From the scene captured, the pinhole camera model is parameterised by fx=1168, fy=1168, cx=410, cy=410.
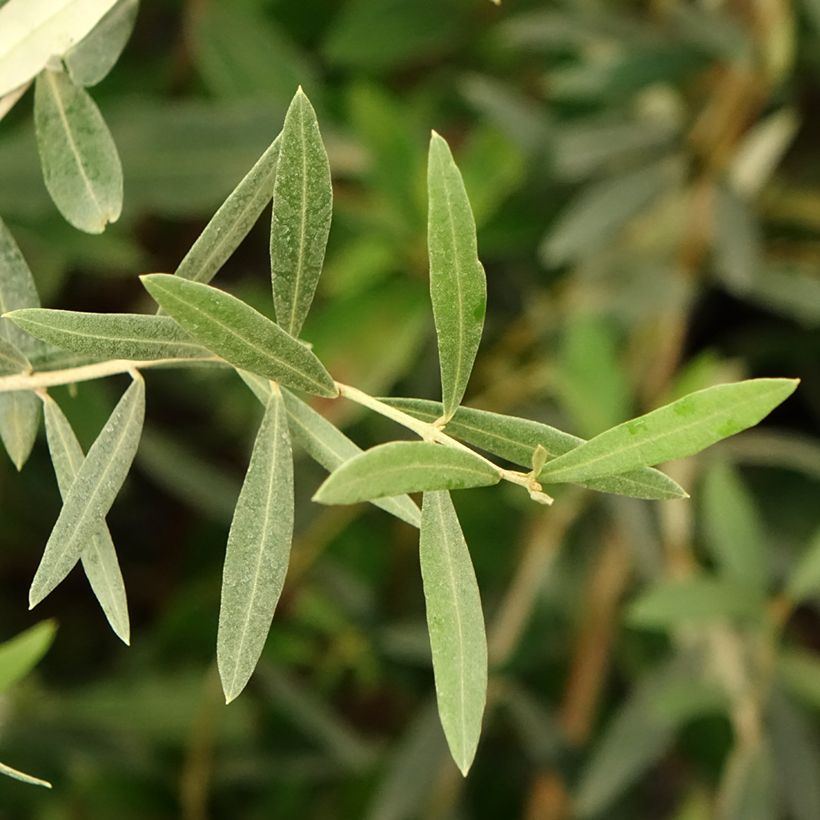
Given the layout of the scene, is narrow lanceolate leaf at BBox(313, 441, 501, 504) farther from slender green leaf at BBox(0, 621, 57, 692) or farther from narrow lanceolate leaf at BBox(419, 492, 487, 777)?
slender green leaf at BBox(0, 621, 57, 692)

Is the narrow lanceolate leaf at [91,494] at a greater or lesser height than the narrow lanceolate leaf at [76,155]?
lesser

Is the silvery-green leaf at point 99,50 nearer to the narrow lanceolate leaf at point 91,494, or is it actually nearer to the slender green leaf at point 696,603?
the narrow lanceolate leaf at point 91,494

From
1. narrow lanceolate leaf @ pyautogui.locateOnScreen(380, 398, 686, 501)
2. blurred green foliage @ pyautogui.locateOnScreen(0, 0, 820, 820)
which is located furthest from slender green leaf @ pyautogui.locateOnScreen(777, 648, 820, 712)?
narrow lanceolate leaf @ pyautogui.locateOnScreen(380, 398, 686, 501)

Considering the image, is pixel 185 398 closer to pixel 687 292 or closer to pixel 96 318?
pixel 687 292

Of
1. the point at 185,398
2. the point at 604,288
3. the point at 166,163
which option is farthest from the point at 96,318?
the point at 185,398

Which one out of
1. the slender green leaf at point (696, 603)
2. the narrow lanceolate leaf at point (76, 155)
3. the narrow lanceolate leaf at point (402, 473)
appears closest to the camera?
the narrow lanceolate leaf at point (402, 473)

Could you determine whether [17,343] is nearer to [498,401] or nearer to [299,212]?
[299,212]

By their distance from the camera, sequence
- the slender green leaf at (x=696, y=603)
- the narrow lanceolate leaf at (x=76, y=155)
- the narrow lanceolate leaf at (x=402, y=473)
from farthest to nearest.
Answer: the slender green leaf at (x=696, y=603) < the narrow lanceolate leaf at (x=76, y=155) < the narrow lanceolate leaf at (x=402, y=473)

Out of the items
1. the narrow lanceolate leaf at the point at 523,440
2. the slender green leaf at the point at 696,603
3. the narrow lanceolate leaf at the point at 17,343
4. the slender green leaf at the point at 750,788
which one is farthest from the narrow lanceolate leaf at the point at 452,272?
the slender green leaf at the point at 750,788
